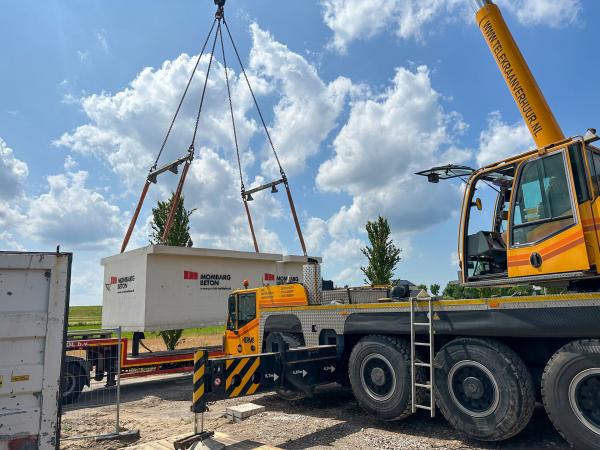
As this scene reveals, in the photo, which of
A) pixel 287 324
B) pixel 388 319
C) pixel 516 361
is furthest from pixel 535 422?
pixel 287 324

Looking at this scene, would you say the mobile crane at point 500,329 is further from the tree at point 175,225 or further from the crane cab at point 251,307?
the tree at point 175,225

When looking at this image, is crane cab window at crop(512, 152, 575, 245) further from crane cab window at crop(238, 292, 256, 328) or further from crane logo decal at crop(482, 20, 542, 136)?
crane cab window at crop(238, 292, 256, 328)

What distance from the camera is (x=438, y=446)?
5.80 m

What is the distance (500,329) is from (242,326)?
5.80 metres

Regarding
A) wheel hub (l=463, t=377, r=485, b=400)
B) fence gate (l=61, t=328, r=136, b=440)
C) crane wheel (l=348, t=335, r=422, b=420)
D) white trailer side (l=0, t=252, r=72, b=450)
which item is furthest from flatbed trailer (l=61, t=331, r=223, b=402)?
wheel hub (l=463, t=377, r=485, b=400)

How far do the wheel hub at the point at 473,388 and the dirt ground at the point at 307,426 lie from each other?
48 centimetres

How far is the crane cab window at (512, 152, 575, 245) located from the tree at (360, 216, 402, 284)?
544 inches

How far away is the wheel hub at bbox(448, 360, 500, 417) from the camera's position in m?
5.66

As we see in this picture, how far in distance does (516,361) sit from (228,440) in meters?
3.71

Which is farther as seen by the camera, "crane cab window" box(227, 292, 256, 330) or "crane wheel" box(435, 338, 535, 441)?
"crane cab window" box(227, 292, 256, 330)

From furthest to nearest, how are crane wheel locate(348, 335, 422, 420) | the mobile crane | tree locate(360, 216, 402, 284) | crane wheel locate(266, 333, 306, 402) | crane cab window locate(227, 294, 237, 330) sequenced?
tree locate(360, 216, 402, 284)
crane cab window locate(227, 294, 237, 330)
crane wheel locate(266, 333, 306, 402)
crane wheel locate(348, 335, 422, 420)
the mobile crane

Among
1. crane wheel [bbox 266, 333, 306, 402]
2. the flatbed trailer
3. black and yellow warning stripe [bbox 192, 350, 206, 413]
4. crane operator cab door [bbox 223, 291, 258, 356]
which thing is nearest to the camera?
black and yellow warning stripe [bbox 192, 350, 206, 413]

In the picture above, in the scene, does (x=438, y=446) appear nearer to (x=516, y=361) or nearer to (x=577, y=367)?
(x=516, y=361)

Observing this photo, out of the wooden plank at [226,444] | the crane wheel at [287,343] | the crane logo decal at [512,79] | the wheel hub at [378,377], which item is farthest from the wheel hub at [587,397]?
the crane wheel at [287,343]
